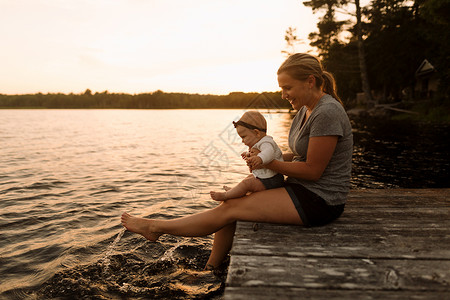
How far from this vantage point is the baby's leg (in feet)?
10.7

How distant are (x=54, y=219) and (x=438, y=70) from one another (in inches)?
1141

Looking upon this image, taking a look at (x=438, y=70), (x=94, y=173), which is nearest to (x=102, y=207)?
(x=94, y=173)

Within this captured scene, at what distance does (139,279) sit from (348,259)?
2560 millimetres

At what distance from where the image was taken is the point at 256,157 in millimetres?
3121

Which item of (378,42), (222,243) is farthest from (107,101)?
(222,243)

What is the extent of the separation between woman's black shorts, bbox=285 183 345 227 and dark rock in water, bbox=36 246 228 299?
127 centimetres

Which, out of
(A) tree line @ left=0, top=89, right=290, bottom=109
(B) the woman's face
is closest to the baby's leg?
(B) the woman's face

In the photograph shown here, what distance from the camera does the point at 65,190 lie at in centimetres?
858

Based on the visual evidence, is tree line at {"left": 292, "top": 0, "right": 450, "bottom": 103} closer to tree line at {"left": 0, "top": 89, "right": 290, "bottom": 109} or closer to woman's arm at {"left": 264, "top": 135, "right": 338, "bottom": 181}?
woman's arm at {"left": 264, "top": 135, "right": 338, "bottom": 181}

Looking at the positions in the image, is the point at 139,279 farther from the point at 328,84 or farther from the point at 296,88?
the point at 328,84

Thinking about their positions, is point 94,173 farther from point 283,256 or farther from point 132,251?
point 283,256

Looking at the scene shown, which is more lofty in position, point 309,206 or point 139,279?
point 309,206

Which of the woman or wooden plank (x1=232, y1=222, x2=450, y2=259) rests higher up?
the woman

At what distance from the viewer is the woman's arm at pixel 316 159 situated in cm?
303
